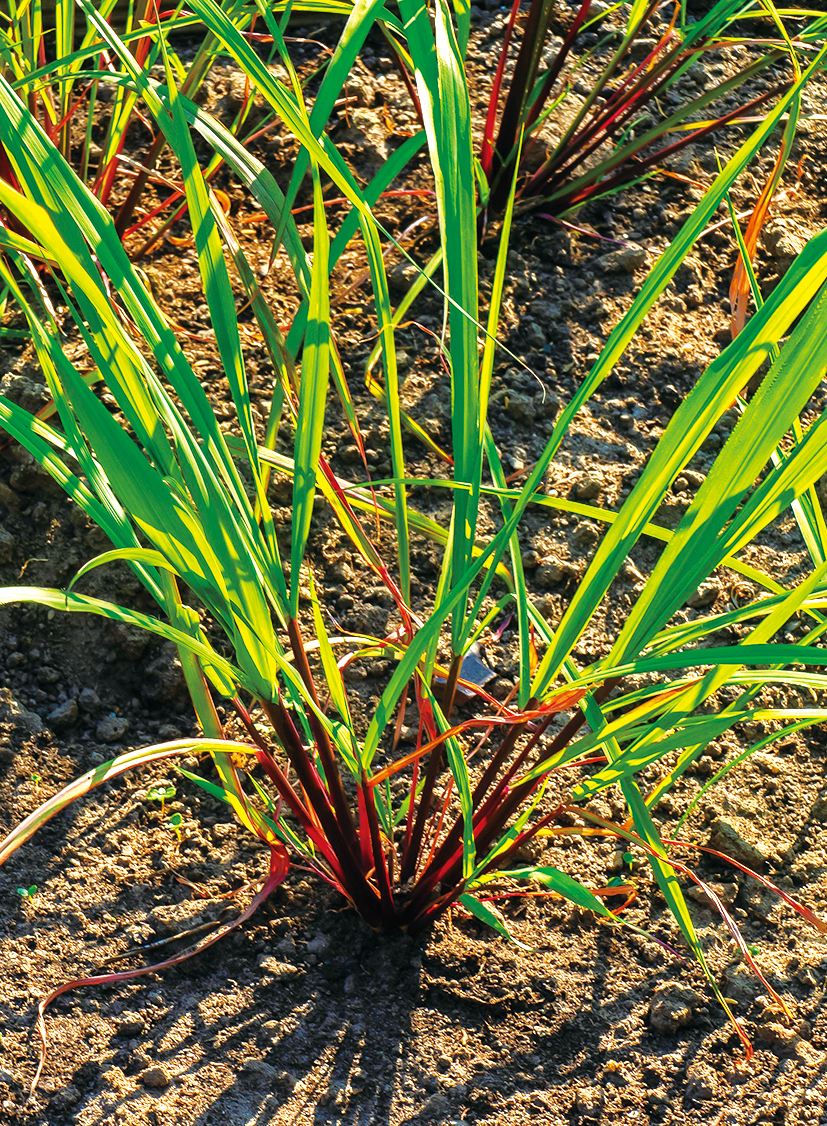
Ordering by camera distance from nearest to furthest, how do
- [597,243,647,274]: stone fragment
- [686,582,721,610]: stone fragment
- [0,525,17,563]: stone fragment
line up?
[0,525,17,563]: stone fragment < [686,582,721,610]: stone fragment < [597,243,647,274]: stone fragment

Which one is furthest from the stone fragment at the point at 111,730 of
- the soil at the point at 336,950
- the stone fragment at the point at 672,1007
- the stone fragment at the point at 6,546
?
the stone fragment at the point at 672,1007

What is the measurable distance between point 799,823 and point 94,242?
2.83 ft

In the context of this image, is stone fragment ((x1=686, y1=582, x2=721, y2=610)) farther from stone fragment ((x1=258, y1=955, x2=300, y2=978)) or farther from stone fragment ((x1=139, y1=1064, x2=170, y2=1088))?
stone fragment ((x1=139, y1=1064, x2=170, y2=1088))

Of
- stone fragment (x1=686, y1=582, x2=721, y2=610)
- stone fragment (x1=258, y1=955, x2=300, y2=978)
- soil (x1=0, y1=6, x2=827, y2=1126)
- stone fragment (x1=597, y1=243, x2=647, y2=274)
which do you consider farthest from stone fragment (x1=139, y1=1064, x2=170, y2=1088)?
stone fragment (x1=597, y1=243, x2=647, y2=274)

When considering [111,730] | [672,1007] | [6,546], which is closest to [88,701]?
[111,730]

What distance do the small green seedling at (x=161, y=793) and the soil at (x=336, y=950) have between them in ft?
0.04

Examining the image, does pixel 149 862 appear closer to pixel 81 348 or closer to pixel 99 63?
pixel 81 348

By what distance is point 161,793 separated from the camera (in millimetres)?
906

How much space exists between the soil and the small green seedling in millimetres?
11

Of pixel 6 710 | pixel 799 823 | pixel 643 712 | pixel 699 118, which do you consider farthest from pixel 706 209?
pixel 699 118

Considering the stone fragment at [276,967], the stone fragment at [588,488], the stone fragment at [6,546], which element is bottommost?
the stone fragment at [276,967]

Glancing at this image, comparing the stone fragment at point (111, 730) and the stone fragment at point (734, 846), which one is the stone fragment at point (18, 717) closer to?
the stone fragment at point (111, 730)

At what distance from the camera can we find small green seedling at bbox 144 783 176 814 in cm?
90

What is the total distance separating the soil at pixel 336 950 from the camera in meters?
0.76
